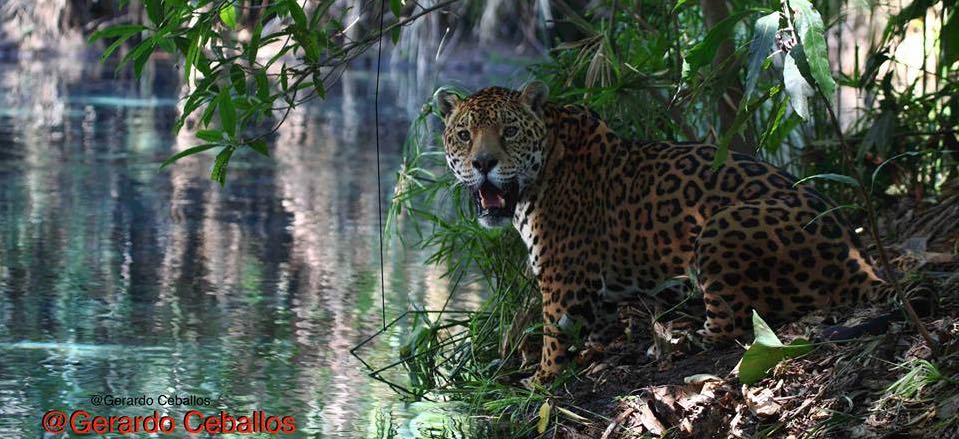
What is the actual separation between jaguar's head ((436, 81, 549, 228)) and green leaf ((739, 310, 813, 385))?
1.34 m

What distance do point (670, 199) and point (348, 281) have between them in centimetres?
292

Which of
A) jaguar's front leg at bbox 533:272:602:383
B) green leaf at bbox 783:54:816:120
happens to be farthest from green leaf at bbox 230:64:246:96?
green leaf at bbox 783:54:816:120

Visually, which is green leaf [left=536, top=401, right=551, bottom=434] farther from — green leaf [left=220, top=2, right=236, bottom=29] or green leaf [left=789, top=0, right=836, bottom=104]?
green leaf [left=789, top=0, right=836, bottom=104]

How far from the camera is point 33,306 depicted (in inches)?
285

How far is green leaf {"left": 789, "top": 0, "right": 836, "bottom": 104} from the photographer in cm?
349

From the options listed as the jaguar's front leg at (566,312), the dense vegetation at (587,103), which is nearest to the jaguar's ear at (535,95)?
the dense vegetation at (587,103)

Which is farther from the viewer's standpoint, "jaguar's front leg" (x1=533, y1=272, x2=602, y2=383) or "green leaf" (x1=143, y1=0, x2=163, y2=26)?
"jaguar's front leg" (x1=533, y1=272, x2=602, y2=383)

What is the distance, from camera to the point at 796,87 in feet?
11.9

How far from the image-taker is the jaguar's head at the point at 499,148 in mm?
5660

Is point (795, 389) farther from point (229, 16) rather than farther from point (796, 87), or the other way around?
point (229, 16)

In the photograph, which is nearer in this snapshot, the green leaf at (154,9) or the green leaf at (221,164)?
the green leaf at (154,9)

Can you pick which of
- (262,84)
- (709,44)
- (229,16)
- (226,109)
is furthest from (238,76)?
(709,44)

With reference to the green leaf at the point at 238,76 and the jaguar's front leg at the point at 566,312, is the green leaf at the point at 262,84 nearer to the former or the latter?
the green leaf at the point at 238,76

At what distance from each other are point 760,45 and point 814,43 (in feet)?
0.45
